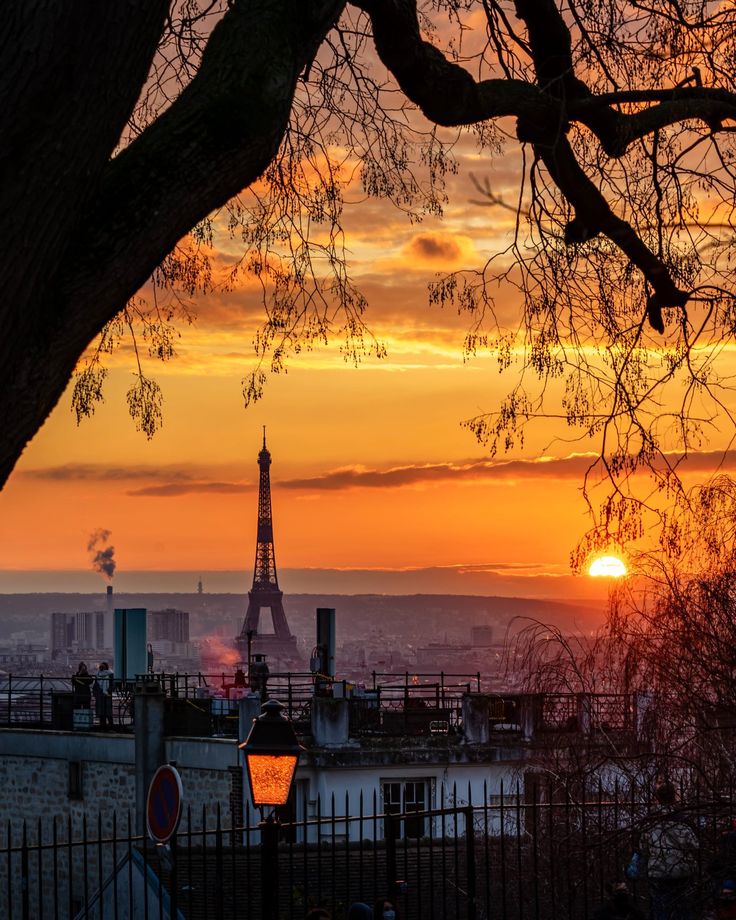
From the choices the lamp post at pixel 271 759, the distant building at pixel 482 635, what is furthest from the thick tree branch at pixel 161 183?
the distant building at pixel 482 635

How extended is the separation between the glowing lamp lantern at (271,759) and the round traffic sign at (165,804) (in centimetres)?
69

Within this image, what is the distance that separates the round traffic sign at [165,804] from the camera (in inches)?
348

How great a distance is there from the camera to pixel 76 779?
100 feet

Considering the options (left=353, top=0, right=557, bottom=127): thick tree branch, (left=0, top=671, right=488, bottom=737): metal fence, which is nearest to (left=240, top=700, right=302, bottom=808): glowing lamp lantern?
(left=353, top=0, right=557, bottom=127): thick tree branch

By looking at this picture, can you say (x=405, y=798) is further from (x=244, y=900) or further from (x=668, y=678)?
(x=668, y=678)

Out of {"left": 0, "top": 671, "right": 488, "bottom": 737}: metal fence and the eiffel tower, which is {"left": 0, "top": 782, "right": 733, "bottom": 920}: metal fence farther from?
the eiffel tower

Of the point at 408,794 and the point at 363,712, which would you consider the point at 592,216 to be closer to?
the point at 408,794

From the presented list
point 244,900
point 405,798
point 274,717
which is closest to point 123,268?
point 274,717

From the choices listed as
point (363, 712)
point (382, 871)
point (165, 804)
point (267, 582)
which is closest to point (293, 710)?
point (363, 712)

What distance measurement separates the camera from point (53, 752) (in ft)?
101

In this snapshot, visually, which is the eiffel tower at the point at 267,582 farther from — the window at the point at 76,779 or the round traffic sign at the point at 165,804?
the round traffic sign at the point at 165,804

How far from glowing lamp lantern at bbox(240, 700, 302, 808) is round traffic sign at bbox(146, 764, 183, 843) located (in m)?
0.69

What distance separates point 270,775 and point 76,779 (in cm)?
2180

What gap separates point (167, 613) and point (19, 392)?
14999 cm
